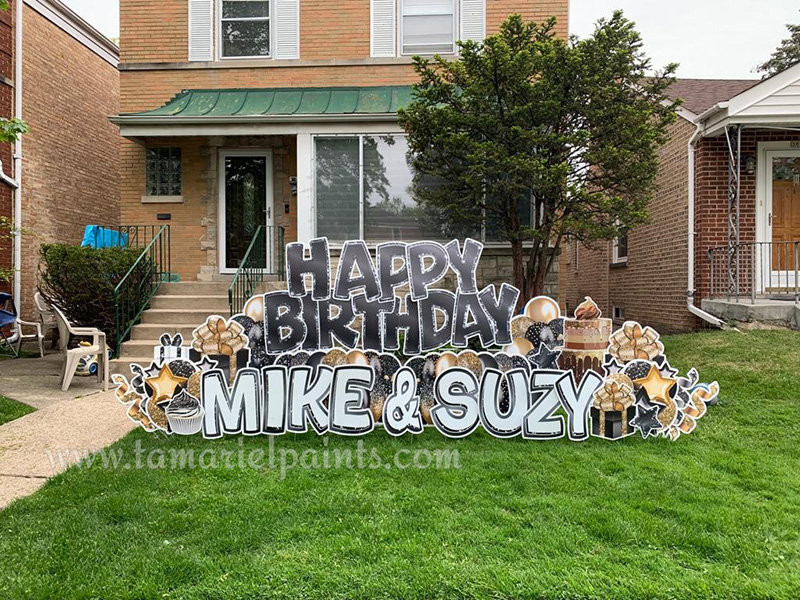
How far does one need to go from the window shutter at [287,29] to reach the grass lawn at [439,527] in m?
8.01

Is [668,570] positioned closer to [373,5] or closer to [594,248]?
[594,248]

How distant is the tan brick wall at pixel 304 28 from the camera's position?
9922mm

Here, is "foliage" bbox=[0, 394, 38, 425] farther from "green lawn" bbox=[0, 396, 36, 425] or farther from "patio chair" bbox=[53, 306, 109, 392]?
"patio chair" bbox=[53, 306, 109, 392]

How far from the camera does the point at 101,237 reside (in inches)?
366

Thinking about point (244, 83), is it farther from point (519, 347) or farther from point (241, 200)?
point (519, 347)

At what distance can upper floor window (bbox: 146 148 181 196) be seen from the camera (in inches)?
386

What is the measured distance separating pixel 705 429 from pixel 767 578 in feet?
7.99

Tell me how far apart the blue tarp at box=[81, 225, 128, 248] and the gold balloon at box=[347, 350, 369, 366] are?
18.8ft

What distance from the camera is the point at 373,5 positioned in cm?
990

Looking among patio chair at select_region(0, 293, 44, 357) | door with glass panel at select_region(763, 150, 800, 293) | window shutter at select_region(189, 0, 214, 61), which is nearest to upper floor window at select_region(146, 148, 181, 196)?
window shutter at select_region(189, 0, 214, 61)

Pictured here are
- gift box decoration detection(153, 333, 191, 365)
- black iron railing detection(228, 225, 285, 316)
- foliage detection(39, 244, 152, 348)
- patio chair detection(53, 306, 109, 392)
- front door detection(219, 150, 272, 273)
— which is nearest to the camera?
gift box decoration detection(153, 333, 191, 365)

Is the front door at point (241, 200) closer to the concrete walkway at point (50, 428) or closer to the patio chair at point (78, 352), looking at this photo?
the patio chair at point (78, 352)

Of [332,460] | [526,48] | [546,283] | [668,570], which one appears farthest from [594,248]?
[668,570]

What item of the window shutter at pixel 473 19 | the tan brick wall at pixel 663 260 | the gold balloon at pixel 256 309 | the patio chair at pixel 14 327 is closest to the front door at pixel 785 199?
the tan brick wall at pixel 663 260
